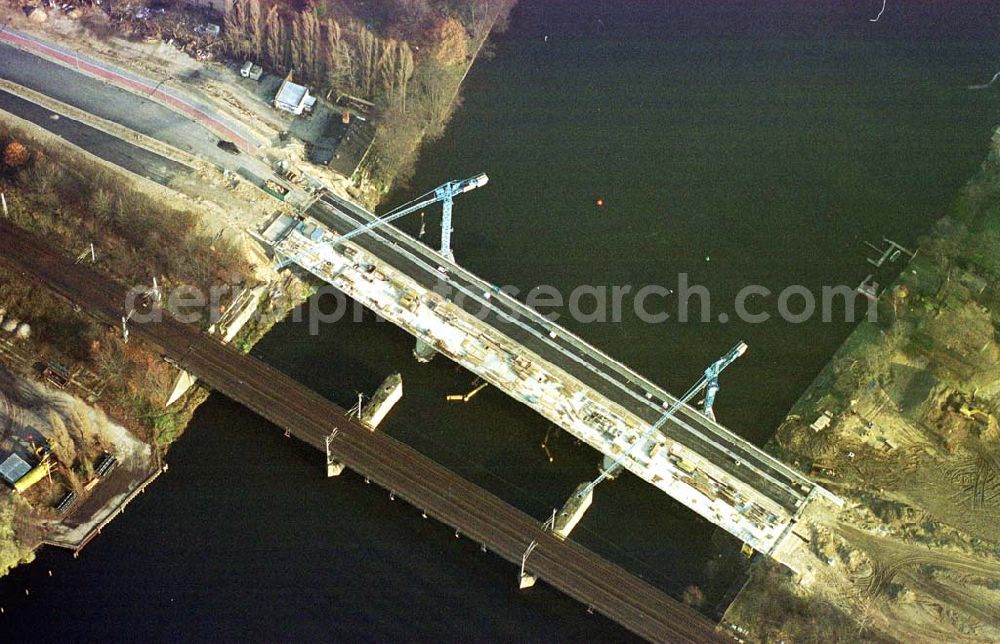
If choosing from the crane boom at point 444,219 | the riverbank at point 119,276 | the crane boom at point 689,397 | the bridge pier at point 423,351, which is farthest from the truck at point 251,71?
the crane boom at point 689,397

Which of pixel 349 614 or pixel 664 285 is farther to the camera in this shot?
pixel 664 285

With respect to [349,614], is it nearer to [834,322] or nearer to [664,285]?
[664,285]

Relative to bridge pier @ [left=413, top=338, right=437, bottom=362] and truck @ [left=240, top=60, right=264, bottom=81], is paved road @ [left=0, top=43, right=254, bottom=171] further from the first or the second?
bridge pier @ [left=413, top=338, right=437, bottom=362]

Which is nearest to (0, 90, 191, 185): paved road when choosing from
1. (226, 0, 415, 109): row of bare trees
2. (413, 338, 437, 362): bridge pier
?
(226, 0, 415, 109): row of bare trees

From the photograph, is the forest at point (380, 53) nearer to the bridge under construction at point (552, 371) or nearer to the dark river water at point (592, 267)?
the dark river water at point (592, 267)

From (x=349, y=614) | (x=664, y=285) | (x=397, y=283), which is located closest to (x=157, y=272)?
(x=397, y=283)

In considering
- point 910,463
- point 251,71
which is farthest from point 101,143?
point 910,463
